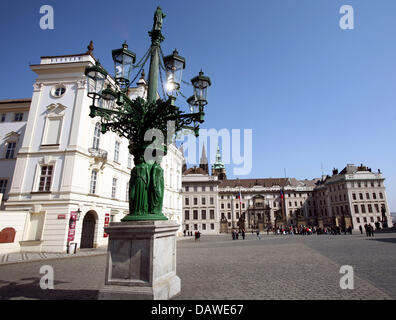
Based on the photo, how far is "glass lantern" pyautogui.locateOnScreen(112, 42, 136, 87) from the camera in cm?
627

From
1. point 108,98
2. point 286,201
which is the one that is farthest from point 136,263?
point 286,201

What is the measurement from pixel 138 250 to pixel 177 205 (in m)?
37.3

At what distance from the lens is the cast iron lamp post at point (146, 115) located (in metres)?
5.62

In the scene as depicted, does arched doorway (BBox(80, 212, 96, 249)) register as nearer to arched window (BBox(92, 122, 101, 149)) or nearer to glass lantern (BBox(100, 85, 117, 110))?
arched window (BBox(92, 122, 101, 149))

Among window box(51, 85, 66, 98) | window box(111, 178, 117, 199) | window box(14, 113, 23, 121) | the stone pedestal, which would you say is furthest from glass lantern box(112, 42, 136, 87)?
window box(14, 113, 23, 121)

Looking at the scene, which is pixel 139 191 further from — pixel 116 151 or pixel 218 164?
pixel 218 164

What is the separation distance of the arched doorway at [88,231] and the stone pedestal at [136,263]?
1769 centimetres

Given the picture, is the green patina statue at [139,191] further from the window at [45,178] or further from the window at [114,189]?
the window at [114,189]

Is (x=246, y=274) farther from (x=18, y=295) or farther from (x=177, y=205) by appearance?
(x=177, y=205)

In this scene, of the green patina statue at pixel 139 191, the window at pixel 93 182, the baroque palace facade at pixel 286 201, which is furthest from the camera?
the baroque palace facade at pixel 286 201

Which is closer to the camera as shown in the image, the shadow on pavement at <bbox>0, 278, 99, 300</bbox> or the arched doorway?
the shadow on pavement at <bbox>0, 278, 99, 300</bbox>

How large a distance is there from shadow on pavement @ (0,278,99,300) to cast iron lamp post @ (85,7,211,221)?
268 centimetres

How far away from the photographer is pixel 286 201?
266 ft

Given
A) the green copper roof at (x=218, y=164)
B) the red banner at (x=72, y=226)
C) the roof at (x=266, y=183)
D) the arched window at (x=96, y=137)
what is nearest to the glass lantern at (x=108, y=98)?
the red banner at (x=72, y=226)
